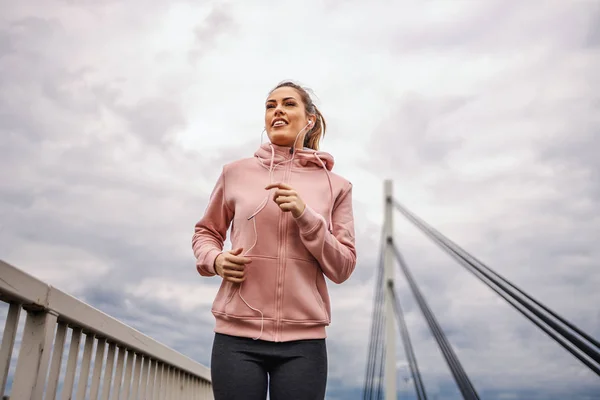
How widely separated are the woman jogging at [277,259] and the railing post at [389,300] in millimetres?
9092

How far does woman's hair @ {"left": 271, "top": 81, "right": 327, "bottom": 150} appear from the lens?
178 centimetres

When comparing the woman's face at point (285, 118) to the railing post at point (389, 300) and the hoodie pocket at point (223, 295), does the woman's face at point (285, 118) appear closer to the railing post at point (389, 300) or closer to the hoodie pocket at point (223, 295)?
the hoodie pocket at point (223, 295)

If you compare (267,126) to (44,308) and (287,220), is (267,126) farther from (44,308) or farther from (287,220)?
(44,308)

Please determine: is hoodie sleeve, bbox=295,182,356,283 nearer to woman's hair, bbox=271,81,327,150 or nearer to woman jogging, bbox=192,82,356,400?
woman jogging, bbox=192,82,356,400

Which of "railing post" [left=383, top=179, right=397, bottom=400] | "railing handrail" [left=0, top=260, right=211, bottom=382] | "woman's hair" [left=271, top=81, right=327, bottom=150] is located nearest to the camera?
"railing handrail" [left=0, top=260, right=211, bottom=382]

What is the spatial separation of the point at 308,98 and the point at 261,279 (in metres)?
0.68

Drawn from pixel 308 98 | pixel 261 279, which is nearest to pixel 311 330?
pixel 261 279

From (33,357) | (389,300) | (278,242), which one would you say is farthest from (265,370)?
(389,300)

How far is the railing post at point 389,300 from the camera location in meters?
9.97

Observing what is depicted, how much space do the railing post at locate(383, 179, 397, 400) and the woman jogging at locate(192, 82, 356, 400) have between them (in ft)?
29.8

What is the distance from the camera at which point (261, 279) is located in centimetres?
145

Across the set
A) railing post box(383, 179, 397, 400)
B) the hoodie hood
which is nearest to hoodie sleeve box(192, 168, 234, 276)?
the hoodie hood

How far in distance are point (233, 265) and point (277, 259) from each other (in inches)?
5.1

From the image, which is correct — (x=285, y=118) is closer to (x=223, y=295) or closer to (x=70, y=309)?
(x=223, y=295)
